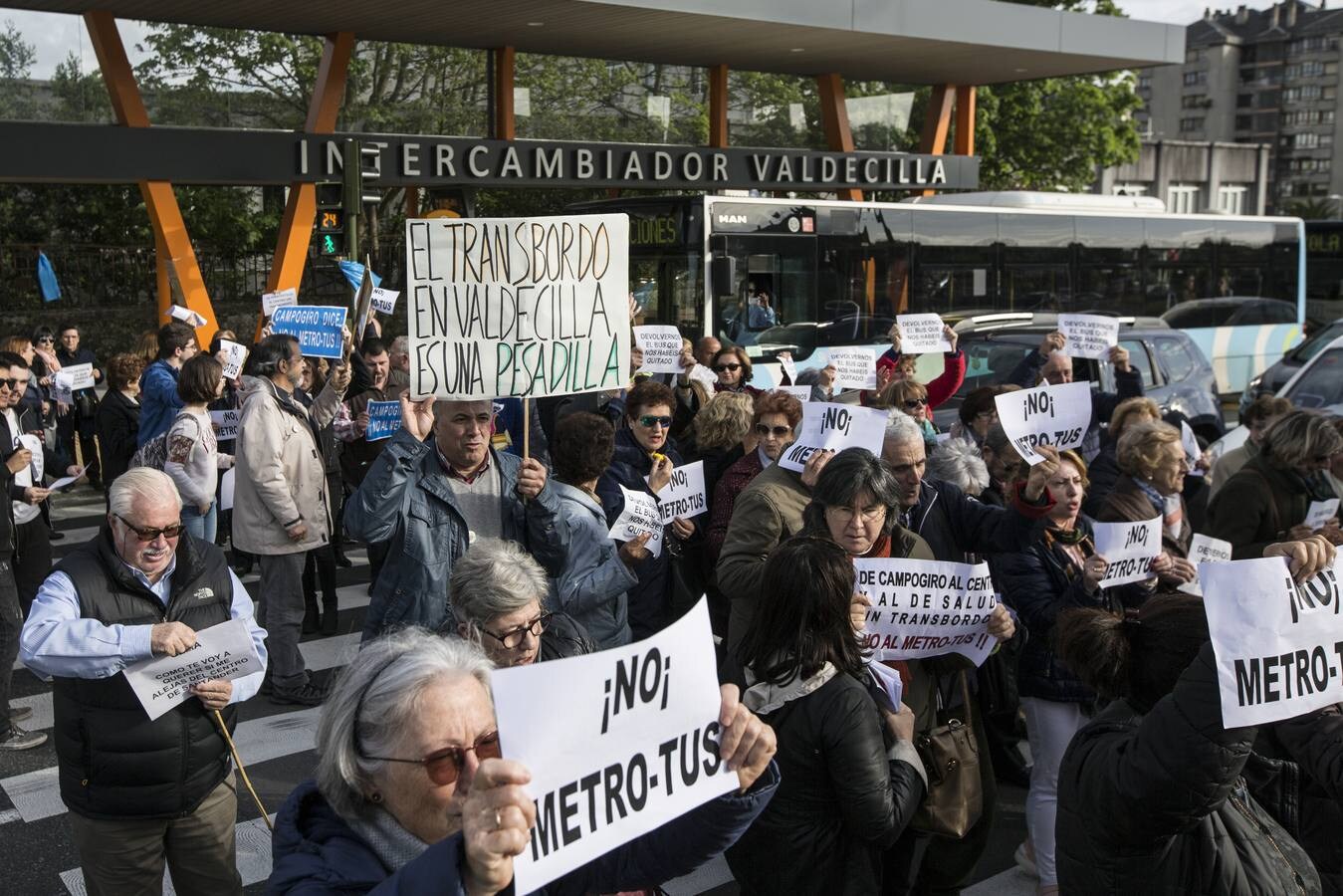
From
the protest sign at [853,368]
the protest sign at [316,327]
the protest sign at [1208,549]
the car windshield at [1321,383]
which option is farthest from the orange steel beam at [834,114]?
the protest sign at [1208,549]

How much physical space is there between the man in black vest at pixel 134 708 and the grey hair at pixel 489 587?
0.91 meters

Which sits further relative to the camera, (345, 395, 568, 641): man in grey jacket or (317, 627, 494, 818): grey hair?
(345, 395, 568, 641): man in grey jacket

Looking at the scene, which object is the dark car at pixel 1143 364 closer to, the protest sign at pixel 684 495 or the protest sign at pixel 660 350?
the protest sign at pixel 660 350

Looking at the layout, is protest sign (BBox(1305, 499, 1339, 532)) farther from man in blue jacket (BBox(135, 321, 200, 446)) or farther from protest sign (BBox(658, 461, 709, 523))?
man in blue jacket (BBox(135, 321, 200, 446))

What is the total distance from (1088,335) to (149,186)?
11.4 m

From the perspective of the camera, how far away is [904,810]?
336 centimetres

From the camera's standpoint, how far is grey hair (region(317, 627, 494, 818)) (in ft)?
7.22

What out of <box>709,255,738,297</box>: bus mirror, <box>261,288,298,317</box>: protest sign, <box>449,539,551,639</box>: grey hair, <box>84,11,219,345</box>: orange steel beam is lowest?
<box>449,539,551,639</box>: grey hair

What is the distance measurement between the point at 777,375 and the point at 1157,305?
11877 mm

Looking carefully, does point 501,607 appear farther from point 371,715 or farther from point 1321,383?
point 1321,383

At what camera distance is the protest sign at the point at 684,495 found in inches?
231

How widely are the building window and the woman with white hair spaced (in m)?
67.7

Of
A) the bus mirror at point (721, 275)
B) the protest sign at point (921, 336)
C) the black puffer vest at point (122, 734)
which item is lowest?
the black puffer vest at point (122, 734)

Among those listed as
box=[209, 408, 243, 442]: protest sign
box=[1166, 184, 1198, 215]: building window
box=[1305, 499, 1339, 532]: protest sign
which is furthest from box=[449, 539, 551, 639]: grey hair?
box=[1166, 184, 1198, 215]: building window
